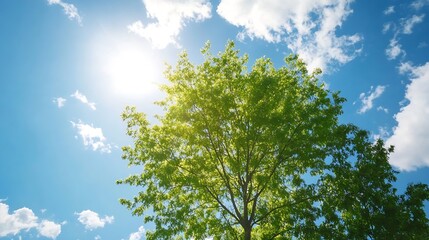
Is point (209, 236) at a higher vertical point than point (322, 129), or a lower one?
lower

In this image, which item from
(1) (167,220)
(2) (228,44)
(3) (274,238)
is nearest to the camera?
(1) (167,220)

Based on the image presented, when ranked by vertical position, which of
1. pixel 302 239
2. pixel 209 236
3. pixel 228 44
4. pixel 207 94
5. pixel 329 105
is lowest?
pixel 302 239

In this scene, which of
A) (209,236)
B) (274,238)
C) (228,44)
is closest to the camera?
(274,238)

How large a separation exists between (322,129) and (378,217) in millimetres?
6115

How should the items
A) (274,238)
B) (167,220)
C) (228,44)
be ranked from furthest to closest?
(228,44)
(274,238)
(167,220)

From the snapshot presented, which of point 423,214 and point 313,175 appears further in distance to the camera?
point 313,175

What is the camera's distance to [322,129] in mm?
18750

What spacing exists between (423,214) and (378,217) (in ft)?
8.54

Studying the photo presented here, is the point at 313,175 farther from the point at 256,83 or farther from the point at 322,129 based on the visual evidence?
the point at 256,83

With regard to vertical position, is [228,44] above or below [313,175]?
above

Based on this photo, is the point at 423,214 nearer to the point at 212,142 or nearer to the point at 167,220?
the point at 212,142

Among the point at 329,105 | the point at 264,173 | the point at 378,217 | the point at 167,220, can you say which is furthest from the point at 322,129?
the point at 167,220

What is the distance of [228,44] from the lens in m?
22.9

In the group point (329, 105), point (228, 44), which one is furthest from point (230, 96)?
point (329, 105)
